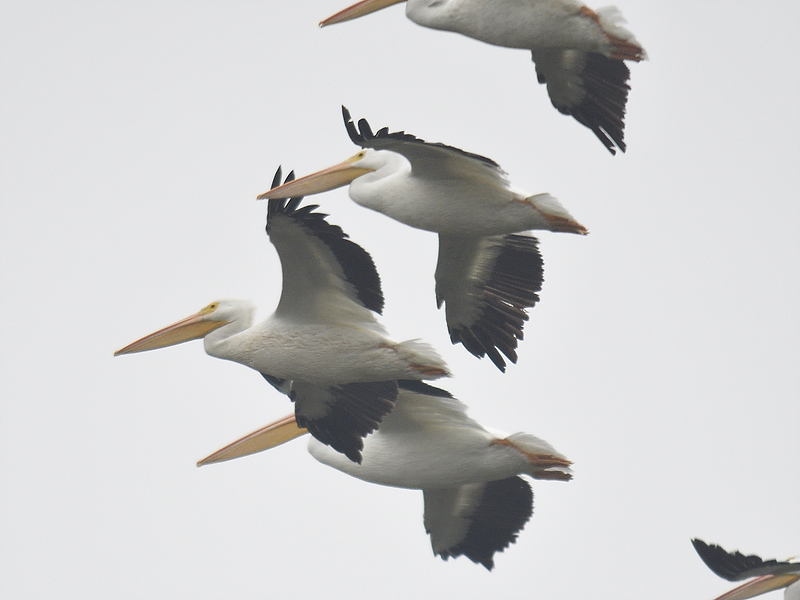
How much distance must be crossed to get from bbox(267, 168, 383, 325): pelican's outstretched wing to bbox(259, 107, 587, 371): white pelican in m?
0.41

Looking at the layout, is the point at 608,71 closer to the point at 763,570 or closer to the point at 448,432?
the point at 448,432

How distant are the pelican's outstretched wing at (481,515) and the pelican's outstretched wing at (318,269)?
2272 millimetres

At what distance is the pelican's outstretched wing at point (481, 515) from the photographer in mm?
13266

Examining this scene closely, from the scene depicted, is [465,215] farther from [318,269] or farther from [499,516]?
[499,516]

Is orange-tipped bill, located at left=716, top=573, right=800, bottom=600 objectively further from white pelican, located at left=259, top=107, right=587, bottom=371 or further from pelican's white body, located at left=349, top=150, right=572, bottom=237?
pelican's white body, located at left=349, top=150, right=572, bottom=237

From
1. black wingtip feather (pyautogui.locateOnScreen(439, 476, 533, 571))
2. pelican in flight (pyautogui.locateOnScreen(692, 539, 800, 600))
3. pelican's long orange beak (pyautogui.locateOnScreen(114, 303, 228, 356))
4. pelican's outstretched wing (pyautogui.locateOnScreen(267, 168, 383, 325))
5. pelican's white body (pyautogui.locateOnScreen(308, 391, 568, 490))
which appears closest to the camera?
pelican in flight (pyautogui.locateOnScreen(692, 539, 800, 600))

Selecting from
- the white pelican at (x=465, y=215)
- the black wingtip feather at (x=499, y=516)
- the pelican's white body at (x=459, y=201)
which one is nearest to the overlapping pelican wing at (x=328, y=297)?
the white pelican at (x=465, y=215)

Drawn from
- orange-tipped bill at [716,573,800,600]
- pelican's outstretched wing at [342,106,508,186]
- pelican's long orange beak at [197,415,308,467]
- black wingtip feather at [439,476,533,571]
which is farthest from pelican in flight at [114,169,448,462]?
orange-tipped bill at [716,573,800,600]

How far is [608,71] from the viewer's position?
38.2 feet

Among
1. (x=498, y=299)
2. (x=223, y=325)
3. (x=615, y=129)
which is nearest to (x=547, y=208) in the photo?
(x=615, y=129)

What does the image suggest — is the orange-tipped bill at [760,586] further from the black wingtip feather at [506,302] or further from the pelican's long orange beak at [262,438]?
the pelican's long orange beak at [262,438]

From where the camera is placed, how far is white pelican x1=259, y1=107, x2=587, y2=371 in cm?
1139

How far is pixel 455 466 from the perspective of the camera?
39.8ft

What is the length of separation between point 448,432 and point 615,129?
266 cm
